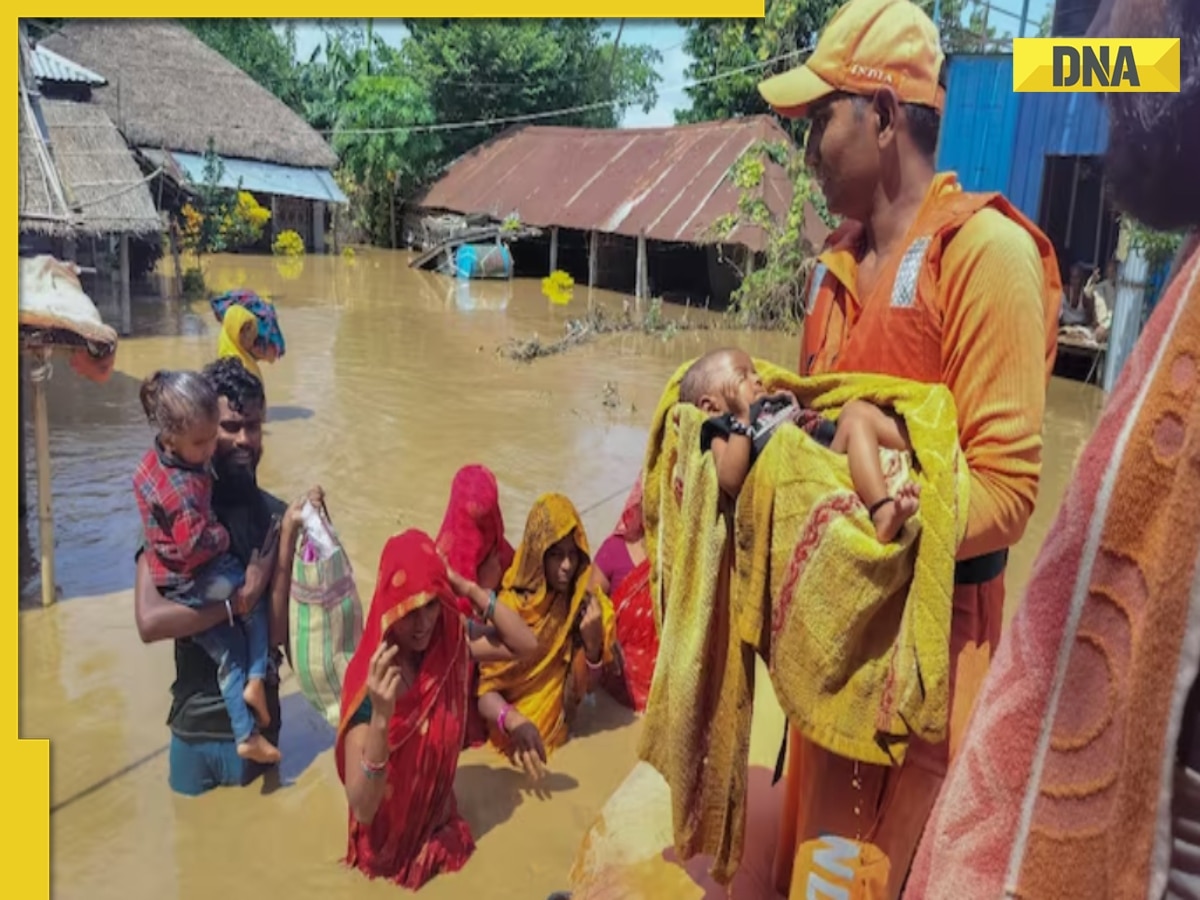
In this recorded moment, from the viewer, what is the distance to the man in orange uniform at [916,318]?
168 centimetres

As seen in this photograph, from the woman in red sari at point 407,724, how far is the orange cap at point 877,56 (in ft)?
5.74

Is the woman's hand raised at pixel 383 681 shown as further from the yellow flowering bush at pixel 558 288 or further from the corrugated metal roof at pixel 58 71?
the yellow flowering bush at pixel 558 288

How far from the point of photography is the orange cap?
181cm

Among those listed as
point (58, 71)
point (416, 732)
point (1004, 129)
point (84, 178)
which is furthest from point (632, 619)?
point (58, 71)

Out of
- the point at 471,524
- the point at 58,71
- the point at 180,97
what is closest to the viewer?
the point at 471,524

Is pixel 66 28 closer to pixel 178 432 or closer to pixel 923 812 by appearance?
pixel 178 432

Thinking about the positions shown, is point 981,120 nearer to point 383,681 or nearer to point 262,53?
point 383,681

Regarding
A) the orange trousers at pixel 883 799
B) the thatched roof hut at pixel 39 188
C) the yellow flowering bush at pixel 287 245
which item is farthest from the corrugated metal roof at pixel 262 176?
the orange trousers at pixel 883 799

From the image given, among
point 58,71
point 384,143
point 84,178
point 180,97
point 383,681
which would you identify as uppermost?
point 180,97

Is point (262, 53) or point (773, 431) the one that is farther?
point (262, 53)

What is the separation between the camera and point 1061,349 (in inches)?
507

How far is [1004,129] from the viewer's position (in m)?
11.9

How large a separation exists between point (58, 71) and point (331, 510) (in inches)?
507

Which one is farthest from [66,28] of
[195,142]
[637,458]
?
[637,458]
